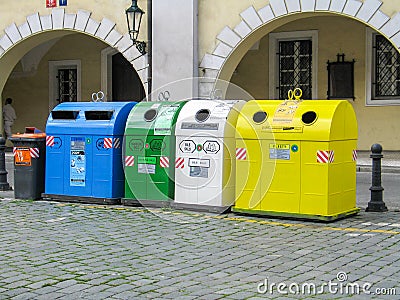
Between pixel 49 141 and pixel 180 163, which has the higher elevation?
pixel 49 141

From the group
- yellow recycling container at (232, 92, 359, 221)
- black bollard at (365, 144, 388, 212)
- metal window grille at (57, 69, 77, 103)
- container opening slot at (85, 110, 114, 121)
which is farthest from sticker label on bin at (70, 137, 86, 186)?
metal window grille at (57, 69, 77, 103)

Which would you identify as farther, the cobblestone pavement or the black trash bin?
the black trash bin

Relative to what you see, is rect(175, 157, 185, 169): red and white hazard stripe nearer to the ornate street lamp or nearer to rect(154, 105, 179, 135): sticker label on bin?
rect(154, 105, 179, 135): sticker label on bin

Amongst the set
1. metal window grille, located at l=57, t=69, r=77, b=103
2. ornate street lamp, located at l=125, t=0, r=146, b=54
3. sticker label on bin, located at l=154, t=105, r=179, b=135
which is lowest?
sticker label on bin, located at l=154, t=105, r=179, b=135

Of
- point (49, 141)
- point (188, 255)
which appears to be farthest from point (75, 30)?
point (188, 255)

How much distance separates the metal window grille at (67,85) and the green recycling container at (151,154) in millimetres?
12379

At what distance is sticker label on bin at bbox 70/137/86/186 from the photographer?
409 inches

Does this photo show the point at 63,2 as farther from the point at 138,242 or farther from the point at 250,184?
the point at 138,242

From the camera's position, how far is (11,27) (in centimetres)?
1772

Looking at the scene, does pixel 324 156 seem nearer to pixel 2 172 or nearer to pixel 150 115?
pixel 150 115

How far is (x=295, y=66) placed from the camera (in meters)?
19.0

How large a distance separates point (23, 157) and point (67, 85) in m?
11.7

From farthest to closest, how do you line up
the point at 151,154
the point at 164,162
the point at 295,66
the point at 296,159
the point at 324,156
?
the point at 295,66, the point at 151,154, the point at 164,162, the point at 296,159, the point at 324,156

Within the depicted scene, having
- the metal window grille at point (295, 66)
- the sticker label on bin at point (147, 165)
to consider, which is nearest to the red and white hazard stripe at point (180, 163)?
the sticker label on bin at point (147, 165)
